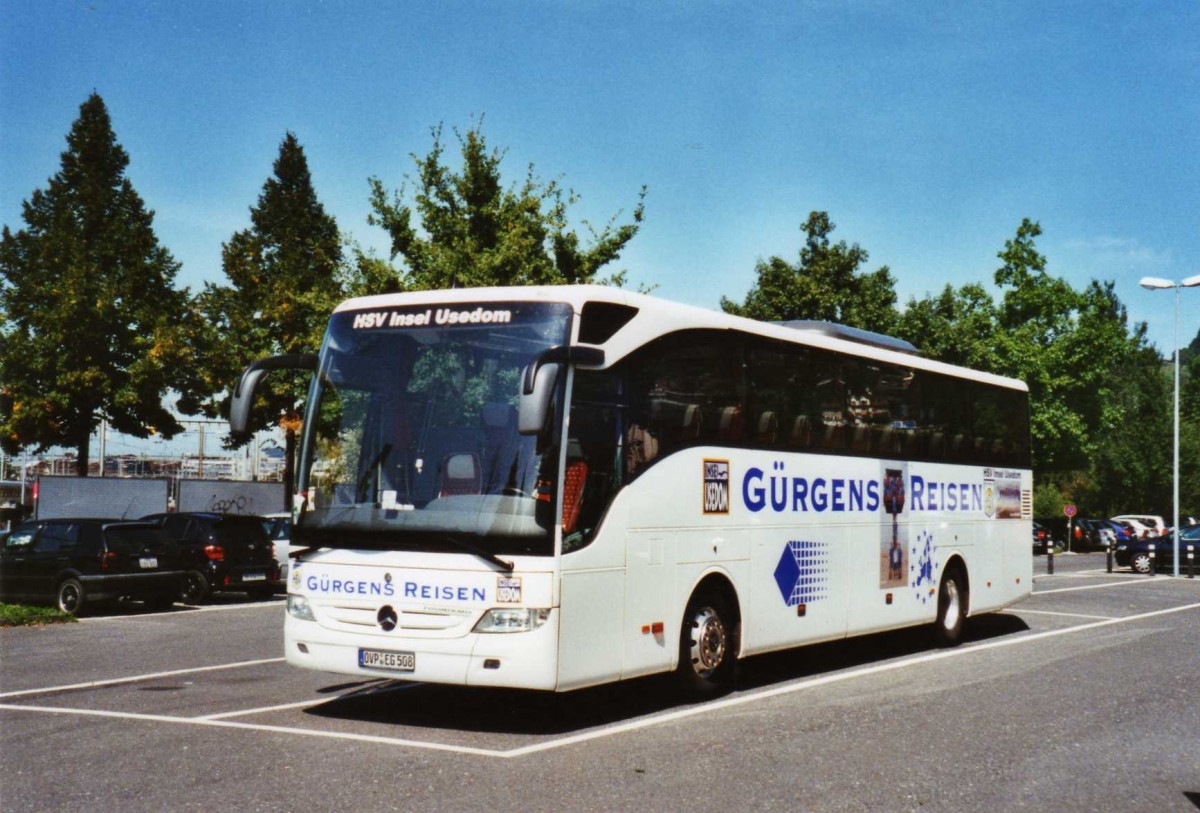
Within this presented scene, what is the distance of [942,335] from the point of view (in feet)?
167

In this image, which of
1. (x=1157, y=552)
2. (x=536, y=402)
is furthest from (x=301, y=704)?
(x=1157, y=552)

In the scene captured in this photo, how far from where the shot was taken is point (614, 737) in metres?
8.75

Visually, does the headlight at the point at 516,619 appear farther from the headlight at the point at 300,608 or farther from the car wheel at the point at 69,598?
the car wheel at the point at 69,598

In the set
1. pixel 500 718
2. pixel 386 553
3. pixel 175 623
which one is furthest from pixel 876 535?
pixel 175 623

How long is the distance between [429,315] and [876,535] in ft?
20.6

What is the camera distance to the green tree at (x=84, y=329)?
41562 millimetres

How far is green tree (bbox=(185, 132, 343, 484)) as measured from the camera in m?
45.4

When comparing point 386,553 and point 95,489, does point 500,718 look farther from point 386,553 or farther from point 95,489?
point 95,489

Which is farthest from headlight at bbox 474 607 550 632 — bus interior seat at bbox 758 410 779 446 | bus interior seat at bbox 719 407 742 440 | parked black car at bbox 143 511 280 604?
parked black car at bbox 143 511 280 604

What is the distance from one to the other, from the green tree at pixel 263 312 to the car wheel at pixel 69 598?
14695 mm

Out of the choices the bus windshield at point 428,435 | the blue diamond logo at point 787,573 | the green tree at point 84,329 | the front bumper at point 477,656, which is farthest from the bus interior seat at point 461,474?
the green tree at point 84,329

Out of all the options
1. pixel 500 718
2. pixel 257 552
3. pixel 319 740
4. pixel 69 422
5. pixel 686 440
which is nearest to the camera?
pixel 319 740

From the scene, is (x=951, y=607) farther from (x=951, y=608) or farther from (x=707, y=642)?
(x=707, y=642)

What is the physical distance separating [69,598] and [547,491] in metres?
13.7
